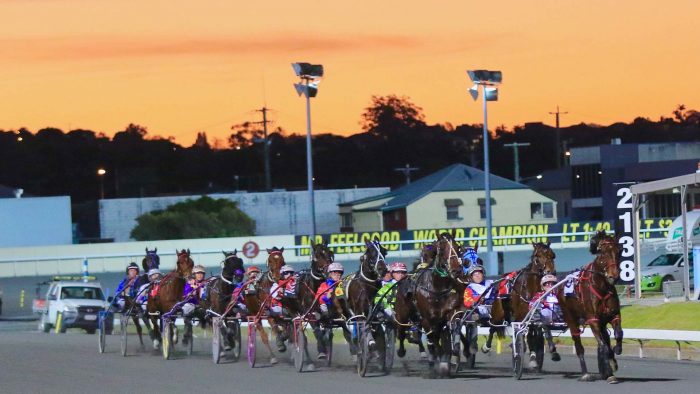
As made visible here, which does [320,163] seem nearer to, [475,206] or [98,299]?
[475,206]

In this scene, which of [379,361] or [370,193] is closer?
[379,361]

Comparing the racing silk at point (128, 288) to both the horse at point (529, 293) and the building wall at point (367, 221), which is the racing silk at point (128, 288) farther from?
the building wall at point (367, 221)

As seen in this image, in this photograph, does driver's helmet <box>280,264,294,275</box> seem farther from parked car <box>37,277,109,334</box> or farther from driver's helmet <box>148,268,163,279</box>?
parked car <box>37,277,109,334</box>

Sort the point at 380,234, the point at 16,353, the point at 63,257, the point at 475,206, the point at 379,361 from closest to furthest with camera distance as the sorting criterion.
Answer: the point at 379,361
the point at 16,353
the point at 63,257
the point at 380,234
the point at 475,206

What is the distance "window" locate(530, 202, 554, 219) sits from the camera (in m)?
95.8

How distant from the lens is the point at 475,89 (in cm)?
5244

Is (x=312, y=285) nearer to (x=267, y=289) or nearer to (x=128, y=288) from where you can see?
(x=267, y=289)

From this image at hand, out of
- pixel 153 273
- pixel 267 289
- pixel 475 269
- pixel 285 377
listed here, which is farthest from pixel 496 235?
pixel 285 377

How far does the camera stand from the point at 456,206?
308 feet

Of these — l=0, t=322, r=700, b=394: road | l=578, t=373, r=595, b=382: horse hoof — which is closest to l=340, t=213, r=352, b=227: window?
l=0, t=322, r=700, b=394: road

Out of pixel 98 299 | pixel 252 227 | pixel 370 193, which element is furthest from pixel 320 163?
pixel 98 299

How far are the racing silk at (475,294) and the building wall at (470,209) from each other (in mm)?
69233

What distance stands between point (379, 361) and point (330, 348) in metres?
2.19

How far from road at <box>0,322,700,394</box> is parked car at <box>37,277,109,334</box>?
12.8 m
